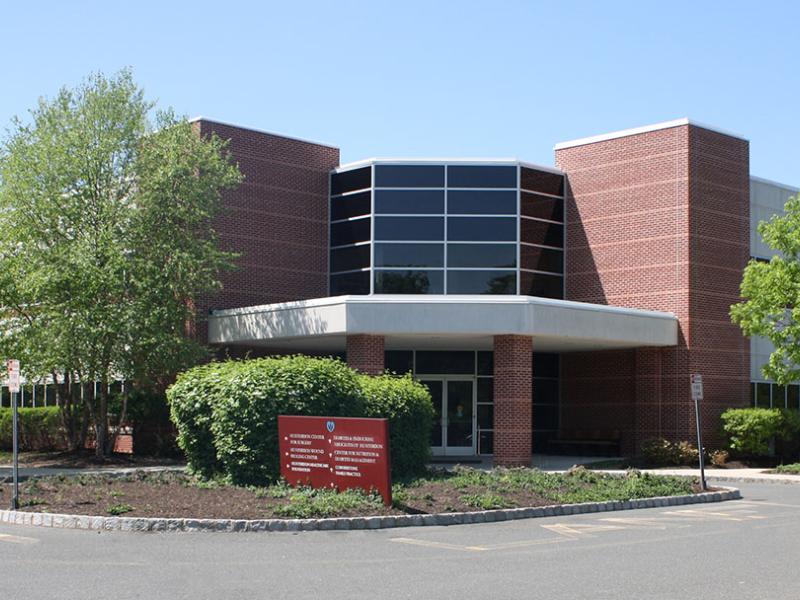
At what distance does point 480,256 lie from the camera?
34.4 metres

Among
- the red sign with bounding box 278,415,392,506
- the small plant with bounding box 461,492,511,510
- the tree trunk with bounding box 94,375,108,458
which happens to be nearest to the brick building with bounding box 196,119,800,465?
the tree trunk with bounding box 94,375,108,458

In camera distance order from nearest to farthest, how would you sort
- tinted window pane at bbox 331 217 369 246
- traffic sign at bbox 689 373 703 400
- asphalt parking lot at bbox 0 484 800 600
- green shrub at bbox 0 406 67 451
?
asphalt parking lot at bbox 0 484 800 600
traffic sign at bbox 689 373 703 400
tinted window pane at bbox 331 217 369 246
green shrub at bbox 0 406 67 451

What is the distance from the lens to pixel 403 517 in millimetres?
16328

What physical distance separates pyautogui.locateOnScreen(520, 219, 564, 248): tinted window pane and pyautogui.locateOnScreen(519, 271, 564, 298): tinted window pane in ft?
3.49

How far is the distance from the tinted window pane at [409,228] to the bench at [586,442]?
788 cm

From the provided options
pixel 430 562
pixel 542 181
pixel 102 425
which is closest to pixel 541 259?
pixel 542 181

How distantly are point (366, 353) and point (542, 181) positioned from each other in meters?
9.38

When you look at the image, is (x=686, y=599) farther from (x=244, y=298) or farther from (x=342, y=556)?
(x=244, y=298)

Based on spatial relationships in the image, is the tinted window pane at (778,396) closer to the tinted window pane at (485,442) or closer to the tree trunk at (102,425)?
the tinted window pane at (485,442)

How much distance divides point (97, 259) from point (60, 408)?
20.8 feet

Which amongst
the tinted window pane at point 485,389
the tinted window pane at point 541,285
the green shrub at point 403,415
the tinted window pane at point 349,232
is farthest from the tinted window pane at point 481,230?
the green shrub at point 403,415

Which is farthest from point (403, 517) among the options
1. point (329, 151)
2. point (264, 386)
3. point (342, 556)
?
point (329, 151)

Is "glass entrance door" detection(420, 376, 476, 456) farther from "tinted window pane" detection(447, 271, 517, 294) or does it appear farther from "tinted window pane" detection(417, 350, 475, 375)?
"tinted window pane" detection(447, 271, 517, 294)

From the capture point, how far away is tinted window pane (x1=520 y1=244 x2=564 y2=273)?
34.8 meters
